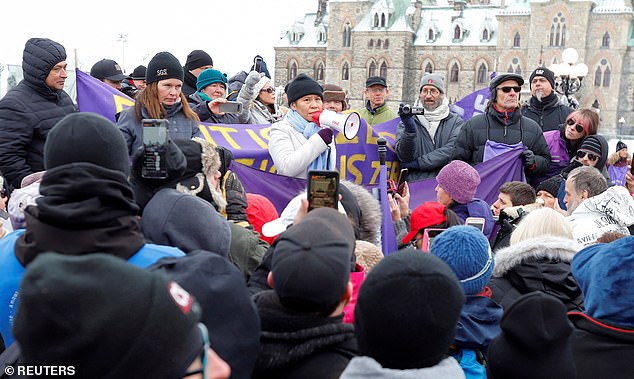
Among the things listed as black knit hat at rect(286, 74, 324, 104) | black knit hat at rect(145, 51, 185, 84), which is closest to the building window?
black knit hat at rect(286, 74, 324, 104)

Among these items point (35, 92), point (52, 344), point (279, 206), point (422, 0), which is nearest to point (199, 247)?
point (52, 344)

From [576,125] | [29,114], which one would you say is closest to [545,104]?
[576,125]

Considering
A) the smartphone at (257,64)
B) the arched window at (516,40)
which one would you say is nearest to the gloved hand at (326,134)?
the smartphone at (257,64)

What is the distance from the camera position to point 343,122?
4105 mm

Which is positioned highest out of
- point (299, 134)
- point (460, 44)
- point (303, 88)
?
point (460, 44)

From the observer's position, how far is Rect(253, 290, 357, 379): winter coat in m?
1.84

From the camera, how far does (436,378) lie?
1.62 meters

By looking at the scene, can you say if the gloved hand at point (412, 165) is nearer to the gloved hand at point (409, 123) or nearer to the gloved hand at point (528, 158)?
the gloved hand at point (409, 123)

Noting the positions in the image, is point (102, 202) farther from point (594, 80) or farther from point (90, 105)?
point (594, 80)

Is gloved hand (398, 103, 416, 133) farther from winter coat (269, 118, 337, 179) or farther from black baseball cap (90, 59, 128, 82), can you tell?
black baseball cap (90, 59, 128, 82)

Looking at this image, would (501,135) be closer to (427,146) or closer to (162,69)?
(427,146)

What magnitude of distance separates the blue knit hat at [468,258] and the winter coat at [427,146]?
320 centimetres

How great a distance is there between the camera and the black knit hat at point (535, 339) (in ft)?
5.94

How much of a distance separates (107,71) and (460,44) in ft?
179
